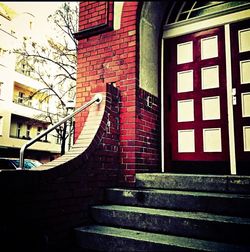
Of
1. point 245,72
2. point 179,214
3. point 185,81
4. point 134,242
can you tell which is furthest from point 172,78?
point 134,242

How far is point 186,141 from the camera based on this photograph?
4.04m

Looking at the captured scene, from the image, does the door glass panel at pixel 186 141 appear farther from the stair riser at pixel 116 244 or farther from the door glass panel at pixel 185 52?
the stair riser at pixel 116 244

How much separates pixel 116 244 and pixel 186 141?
2.13 meters

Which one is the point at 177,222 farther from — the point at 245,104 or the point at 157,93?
the point at 157,93

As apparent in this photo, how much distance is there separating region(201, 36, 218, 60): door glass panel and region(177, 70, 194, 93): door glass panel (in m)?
0.34

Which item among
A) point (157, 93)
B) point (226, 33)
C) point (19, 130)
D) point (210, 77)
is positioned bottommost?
point (157, 93)

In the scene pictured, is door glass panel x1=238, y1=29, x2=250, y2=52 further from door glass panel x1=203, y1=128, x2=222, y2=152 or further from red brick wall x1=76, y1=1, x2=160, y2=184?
red brick wall x1=76, y1=1, x2=160, y2=184

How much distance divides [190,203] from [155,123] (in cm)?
167

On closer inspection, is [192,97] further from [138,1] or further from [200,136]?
[138,1]

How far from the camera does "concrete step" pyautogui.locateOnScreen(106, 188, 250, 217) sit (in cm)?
244

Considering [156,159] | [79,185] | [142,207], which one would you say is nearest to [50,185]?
[79,185]

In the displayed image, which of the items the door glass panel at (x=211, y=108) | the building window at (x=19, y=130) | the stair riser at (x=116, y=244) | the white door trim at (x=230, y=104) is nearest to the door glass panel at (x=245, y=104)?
the white door trim at (x=230, y=104)

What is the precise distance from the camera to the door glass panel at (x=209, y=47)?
3982 mm

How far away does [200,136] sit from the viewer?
3900 mm
